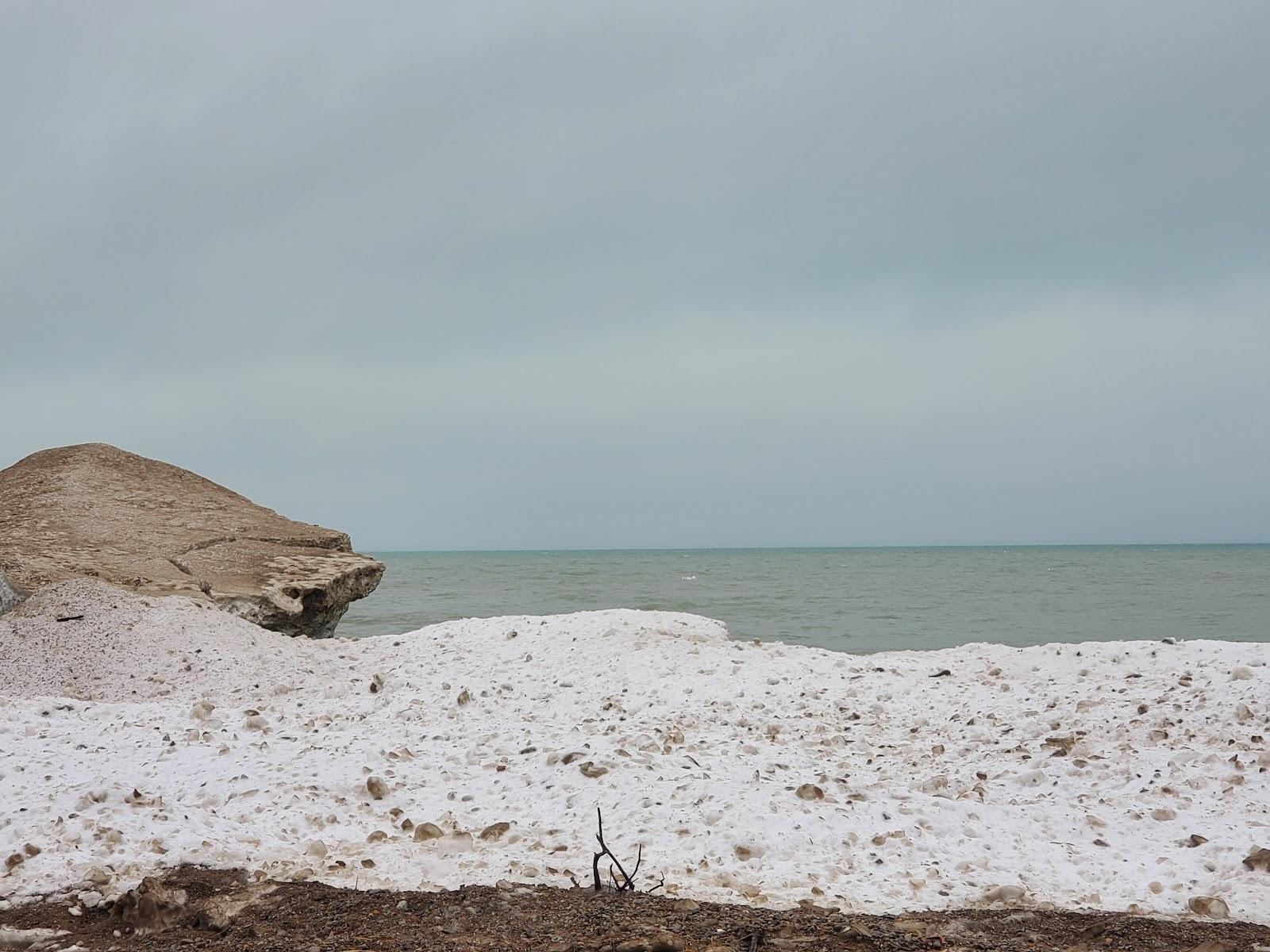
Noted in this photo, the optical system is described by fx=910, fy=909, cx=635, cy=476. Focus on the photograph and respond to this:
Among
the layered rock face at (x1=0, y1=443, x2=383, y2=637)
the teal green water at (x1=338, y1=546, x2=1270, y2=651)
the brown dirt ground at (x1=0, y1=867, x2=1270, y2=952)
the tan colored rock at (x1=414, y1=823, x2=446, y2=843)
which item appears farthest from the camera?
the teal green water at (x1=338, y1=546, x2=1270, y2=651)

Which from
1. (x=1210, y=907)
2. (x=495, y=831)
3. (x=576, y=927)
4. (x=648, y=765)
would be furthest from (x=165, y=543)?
(x=1210, y=907)

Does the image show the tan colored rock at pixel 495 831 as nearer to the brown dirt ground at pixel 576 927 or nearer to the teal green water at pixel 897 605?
the brown dirt ground at pixel 576 927

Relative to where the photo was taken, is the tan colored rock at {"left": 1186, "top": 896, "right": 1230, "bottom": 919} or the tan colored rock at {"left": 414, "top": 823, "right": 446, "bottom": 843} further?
the tan colored rock at {"left": 414, "top": 823, "right": 446, "bottom": 843}

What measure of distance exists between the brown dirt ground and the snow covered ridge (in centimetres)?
25

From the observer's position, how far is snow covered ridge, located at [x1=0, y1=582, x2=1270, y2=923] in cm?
375

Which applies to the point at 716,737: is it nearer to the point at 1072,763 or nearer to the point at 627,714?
the point at 627,714

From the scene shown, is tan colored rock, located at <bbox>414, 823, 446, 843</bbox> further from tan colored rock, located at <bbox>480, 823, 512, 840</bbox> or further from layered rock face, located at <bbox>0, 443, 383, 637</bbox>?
layered rock face, located at <bbox>0, 443, 383, 637</bbox>

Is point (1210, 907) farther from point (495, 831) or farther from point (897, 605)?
point (897, 605)

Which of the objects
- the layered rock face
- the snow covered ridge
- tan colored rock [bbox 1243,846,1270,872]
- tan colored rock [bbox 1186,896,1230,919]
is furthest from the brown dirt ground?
the layered rock face

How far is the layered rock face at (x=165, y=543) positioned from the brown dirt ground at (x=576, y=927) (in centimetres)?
656

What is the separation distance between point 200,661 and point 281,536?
373cm

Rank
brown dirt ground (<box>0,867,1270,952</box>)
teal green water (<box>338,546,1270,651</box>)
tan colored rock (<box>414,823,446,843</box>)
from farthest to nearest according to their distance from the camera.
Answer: teal green water (<box>338,546,1270,651</box>) < tan colored rock (<box>414,823,446,843</box>) < brown dirt ground (<box>0,867,1270,952</box>)

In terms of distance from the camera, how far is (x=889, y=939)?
2881 millimetres

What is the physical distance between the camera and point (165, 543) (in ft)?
34.1
